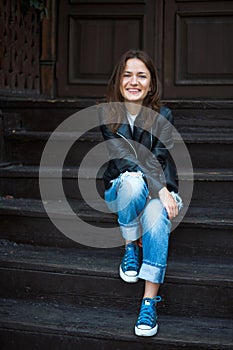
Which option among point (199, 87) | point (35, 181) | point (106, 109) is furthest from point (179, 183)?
point (199, 87)

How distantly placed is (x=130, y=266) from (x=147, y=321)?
263 millimetres

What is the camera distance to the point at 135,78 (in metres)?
2.30

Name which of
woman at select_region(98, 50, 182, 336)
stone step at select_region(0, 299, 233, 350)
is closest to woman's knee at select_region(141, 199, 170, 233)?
woman at select_region(98, 50, 182, 336)

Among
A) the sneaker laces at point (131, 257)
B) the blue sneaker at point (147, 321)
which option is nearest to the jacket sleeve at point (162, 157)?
the sneaker laces at point (131, 257)

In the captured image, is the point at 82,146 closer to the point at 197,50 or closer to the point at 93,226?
the point at 93,226

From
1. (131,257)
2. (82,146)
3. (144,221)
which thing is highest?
(82,146)

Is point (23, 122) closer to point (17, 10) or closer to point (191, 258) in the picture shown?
point (17, 10)

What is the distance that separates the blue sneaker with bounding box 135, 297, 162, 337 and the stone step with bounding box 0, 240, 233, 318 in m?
0.14

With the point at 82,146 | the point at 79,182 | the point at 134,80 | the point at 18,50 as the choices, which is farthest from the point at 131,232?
the point at 18,50

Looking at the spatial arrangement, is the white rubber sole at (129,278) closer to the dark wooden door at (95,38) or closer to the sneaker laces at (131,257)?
the sneaker laces at (131,257)

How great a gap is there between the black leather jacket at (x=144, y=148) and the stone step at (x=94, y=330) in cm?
57

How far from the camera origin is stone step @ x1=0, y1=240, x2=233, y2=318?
210 cm

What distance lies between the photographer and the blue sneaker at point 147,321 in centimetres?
193

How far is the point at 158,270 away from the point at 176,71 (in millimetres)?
2029
